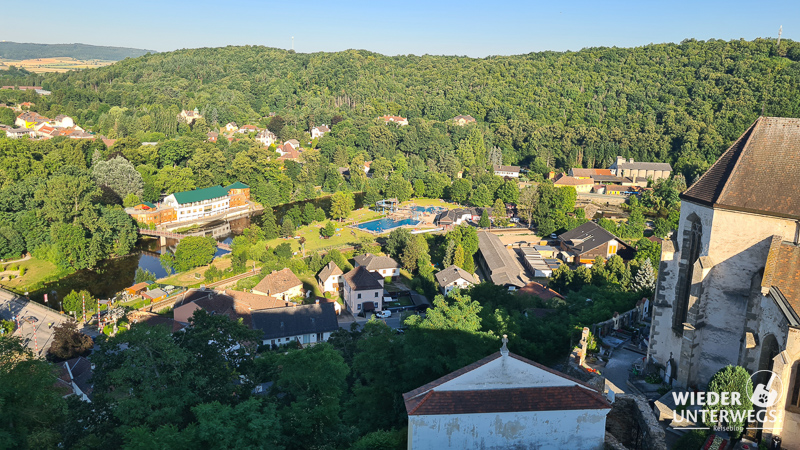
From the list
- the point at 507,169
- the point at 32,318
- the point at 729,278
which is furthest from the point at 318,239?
the point at 507,169

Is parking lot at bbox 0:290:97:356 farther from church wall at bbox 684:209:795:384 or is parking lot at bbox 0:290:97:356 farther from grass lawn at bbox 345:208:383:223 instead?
grass lawn at bbox 345:208:383:223

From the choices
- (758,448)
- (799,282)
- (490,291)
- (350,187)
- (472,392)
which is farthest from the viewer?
(350,187)

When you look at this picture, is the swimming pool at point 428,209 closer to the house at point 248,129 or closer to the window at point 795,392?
the house at point 248,129

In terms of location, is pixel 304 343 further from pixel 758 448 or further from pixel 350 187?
pixel 350 187

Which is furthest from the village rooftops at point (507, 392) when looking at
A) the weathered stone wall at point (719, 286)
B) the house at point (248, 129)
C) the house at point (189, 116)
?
the house at point (189, 116)

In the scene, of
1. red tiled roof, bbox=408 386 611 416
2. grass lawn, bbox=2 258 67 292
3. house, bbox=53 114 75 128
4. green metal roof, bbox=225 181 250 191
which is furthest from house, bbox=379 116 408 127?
red tiled roof, bbox=408 386 611 416

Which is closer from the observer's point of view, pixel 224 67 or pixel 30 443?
pixel 30 443

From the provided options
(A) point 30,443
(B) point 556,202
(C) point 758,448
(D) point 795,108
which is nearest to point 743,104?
(D) point 795,108
